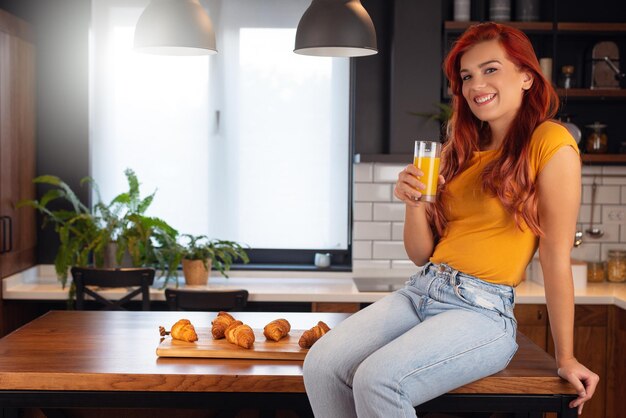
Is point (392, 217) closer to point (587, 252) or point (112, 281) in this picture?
point (587, 252)

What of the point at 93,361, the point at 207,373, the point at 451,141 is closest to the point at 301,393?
the point at 207,373

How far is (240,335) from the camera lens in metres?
2.40

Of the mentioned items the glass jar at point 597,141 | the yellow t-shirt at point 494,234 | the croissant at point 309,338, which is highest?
the glass jar at point 597,141

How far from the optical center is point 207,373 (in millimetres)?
2199

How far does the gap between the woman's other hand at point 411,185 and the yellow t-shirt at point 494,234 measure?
0.52ft

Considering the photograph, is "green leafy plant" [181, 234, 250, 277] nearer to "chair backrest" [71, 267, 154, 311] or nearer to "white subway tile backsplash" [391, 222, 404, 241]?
"chair backrest" [71, 267, 154, 311]

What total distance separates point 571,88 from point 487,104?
8.79 feet

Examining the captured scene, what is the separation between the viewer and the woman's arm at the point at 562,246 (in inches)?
85.8

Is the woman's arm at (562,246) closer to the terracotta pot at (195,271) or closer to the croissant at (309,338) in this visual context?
the croissant at (309,338)

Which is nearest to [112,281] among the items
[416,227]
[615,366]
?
[416,227]

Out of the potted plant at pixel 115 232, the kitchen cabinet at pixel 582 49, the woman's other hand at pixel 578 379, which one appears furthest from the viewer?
the kitchen cabinet at pixel 582 49

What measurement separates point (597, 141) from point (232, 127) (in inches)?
83.1

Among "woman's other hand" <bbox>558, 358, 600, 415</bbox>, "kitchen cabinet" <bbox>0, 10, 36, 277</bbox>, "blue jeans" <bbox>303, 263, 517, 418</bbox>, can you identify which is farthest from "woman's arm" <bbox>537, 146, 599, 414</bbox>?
"kitchen cabinet" <bbox>0, 10, 36, 277</bbox>

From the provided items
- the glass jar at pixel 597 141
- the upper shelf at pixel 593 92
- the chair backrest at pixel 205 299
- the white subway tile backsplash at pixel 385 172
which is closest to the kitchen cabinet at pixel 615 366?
the glass jar at pixel 597 141
